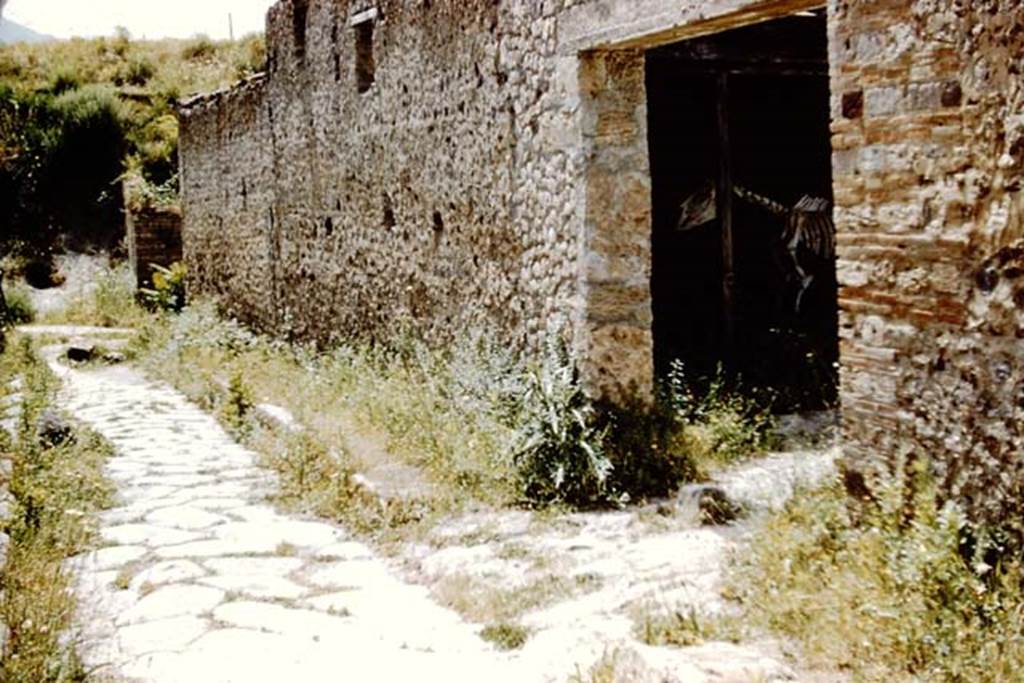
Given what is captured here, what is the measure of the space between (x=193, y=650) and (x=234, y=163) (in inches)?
415

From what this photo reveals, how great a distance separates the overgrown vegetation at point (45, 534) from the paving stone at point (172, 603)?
0.27 meters

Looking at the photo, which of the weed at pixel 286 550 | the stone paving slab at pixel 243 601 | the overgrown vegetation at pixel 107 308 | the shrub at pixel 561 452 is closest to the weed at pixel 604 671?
the stone paving slab at pixel 243 601

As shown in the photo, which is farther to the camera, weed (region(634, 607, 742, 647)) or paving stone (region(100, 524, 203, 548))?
paving stone (region(100, 524, 203, 548))

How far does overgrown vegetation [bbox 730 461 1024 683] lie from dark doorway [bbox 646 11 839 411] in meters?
4.32

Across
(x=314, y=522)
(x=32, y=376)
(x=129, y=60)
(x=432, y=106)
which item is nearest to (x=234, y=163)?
(x=32, y=376)

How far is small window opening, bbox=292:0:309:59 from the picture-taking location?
34.9 ft

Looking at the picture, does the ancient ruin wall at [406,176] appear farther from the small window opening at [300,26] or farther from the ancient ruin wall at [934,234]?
the ancient ruin wall at [934,234]

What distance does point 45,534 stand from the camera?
16.8ft

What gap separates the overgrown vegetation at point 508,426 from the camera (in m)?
5.67

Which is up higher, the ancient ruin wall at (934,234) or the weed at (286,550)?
the ancient ruin wall at (934,234)

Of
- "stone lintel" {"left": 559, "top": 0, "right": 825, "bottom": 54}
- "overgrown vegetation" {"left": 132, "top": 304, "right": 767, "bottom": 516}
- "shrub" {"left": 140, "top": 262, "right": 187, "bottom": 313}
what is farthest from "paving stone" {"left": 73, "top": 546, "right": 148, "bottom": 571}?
"shrub" {"left": 140, "top": 262, "right": 187, "bottom": 313}

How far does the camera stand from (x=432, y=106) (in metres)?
7.79

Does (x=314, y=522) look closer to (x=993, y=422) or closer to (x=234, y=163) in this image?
Result: (x=993, y=422)

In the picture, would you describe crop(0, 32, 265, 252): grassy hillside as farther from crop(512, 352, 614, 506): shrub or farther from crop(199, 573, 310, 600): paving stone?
crop(199, 573, 310, 600): paving stone
